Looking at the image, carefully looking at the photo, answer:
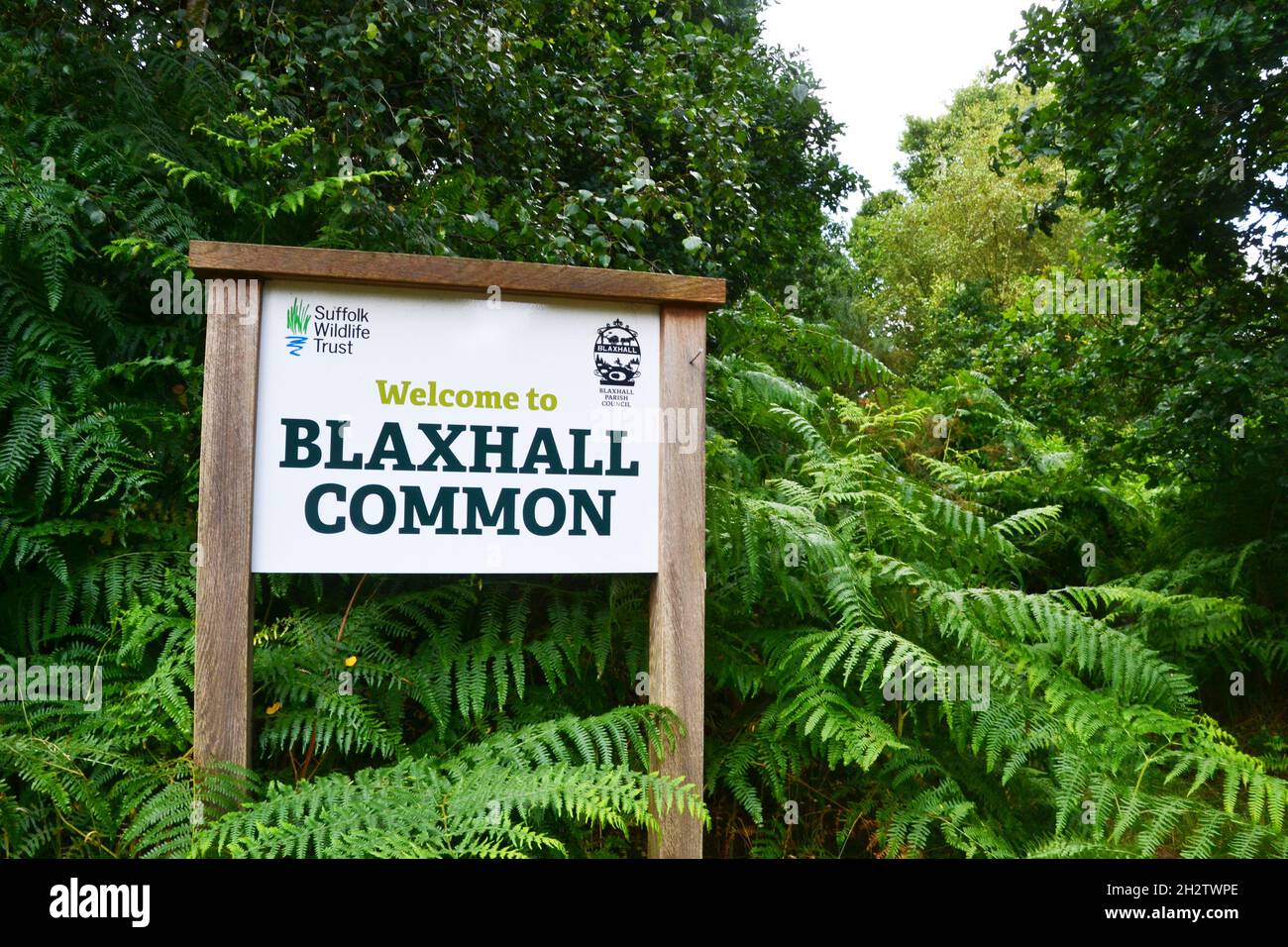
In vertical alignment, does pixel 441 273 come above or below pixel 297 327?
above

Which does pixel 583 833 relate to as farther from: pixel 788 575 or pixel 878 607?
pixel 878 607

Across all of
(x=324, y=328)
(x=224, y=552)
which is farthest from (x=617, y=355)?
(x=224, y=552)

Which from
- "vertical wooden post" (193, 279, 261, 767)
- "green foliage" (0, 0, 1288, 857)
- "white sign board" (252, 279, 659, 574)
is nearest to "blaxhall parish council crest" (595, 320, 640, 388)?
"white sign board" (252, 279, 659, 574)

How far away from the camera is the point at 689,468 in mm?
2225

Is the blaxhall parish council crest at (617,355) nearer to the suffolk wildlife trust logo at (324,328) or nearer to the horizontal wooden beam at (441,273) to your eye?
the horizontal wooden beam at (441,273)

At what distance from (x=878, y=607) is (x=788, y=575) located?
38cm

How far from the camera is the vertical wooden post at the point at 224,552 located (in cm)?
197

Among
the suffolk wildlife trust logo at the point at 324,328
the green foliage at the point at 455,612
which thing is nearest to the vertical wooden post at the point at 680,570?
the green foliage at the point at 455,612

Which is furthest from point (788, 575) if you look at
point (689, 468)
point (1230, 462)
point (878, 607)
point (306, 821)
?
point (1230, 462)

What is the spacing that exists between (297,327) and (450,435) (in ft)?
1.49

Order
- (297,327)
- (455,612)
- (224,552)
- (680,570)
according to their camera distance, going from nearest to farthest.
Result: (224,552) → (297,327) → (680,570) → (455,612)

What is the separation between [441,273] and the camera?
2107mm

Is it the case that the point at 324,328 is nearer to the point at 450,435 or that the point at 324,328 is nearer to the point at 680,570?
the point at 450,435
